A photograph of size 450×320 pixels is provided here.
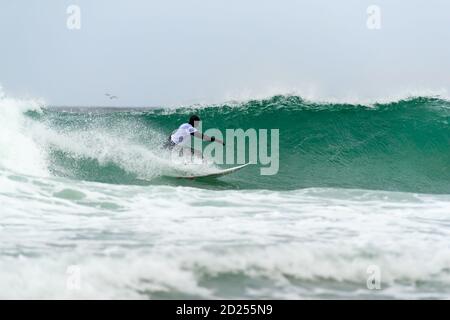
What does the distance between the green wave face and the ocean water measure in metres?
0.07

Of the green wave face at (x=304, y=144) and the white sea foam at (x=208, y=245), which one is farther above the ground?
the green wave face at (x=304, y=144)

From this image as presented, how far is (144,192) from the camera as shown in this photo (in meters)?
9.44

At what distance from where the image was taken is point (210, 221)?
23.8ft

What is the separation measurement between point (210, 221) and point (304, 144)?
9.46m

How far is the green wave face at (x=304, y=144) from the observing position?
1267 centimetres

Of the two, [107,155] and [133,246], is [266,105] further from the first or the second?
[133,246]

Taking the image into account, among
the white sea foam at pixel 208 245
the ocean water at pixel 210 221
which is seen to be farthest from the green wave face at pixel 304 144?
the white sea foam at pixel 208 245

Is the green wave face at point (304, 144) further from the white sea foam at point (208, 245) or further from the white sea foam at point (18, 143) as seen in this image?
the white sea foam at point (208, 245)

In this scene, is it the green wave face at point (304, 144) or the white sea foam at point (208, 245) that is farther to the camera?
the green wave face at point (304, 144)

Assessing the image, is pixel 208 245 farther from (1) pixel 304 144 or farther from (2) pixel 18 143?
(1) pixel 304 144

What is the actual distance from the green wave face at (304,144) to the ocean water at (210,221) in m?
0.07

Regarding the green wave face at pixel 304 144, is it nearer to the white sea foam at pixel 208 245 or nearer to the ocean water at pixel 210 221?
the ocean water at pixel 210 221
